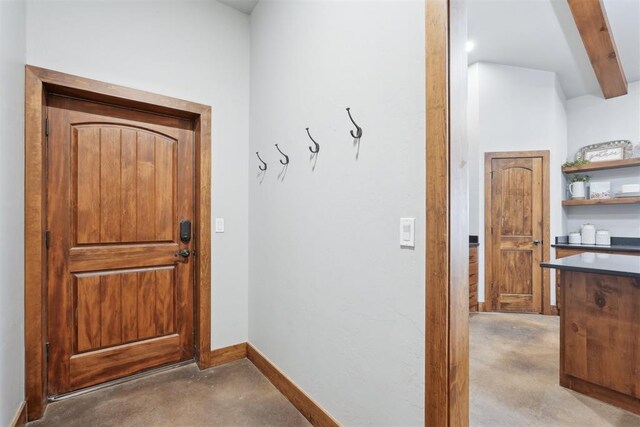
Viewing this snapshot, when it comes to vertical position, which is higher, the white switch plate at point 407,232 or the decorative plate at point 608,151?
the decorative plate at point 608,151

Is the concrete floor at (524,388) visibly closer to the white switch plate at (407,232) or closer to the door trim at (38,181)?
the white switch plate at (407,232)

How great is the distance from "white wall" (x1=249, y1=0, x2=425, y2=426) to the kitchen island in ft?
4.63

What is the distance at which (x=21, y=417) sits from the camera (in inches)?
64.1

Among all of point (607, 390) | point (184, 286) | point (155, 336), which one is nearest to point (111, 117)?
point (184, 286)

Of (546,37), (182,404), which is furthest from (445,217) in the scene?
(546,37)

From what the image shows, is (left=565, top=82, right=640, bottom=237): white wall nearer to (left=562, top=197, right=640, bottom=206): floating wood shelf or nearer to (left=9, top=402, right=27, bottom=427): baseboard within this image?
(left=562, top=197, right=640, bottom=206): floating wood shelf

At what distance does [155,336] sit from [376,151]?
2.12 metres

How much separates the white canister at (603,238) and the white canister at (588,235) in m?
0.04

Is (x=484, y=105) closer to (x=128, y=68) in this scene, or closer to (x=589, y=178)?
(x=589, y=178)

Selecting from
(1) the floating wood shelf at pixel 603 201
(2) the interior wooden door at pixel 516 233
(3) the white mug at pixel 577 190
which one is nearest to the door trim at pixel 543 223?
(2) the interior wooden door at pixel 516 233

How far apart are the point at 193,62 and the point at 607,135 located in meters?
5.20

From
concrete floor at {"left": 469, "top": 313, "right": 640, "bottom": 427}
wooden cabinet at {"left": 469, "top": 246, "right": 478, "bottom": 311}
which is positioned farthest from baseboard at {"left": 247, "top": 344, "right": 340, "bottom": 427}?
wooden cabinet at {"left": 469, "top": 246, "right": 478, "bottom": 311}

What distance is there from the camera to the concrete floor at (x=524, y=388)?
1.80 metres

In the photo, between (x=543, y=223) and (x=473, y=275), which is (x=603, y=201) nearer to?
(x=543, y=223)
